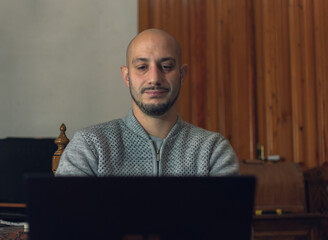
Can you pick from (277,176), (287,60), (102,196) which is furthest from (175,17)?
(102,196)

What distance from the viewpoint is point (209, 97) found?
283 cm

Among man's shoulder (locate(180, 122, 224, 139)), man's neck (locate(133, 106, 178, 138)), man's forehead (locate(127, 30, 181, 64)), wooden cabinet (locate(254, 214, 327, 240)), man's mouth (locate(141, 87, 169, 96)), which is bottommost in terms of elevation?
wooden cabinet (locate(254, 214, 327, 240))

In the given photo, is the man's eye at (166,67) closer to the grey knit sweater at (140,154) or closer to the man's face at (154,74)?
the man's face at (154,74)

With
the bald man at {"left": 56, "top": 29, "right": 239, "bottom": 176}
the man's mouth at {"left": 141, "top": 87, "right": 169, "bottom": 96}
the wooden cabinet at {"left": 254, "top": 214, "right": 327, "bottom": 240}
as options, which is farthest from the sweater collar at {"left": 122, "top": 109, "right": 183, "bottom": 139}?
the wooden cabinet at {"left": 254, "top": 214, "right": 327, "bottom": 240}

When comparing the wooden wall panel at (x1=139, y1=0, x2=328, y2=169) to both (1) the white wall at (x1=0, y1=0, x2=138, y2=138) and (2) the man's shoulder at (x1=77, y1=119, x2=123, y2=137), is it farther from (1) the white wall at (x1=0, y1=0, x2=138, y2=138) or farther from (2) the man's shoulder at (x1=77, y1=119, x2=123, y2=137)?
(2) the man's shoulder at (x1=77, y1=119, x2=123, y2=137)

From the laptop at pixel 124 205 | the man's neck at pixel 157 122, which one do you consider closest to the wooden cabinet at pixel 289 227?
the man's neck at pixel 157 122

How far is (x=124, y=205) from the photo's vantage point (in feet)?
2.08

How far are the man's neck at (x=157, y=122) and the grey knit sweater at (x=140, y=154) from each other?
2cm

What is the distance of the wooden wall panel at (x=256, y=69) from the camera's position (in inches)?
110

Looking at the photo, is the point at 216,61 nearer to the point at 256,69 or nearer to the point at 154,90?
the point at 256,69

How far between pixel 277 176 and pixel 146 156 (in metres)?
1.31

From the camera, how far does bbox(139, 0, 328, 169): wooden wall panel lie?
9.14ft

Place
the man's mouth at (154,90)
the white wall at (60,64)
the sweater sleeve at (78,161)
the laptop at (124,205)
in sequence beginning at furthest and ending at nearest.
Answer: the white wall at (60,64), the man's mouth at (154,90), the sweater sleeve at (78,161), the laptop at (124,205)

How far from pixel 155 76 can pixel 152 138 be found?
21cm
